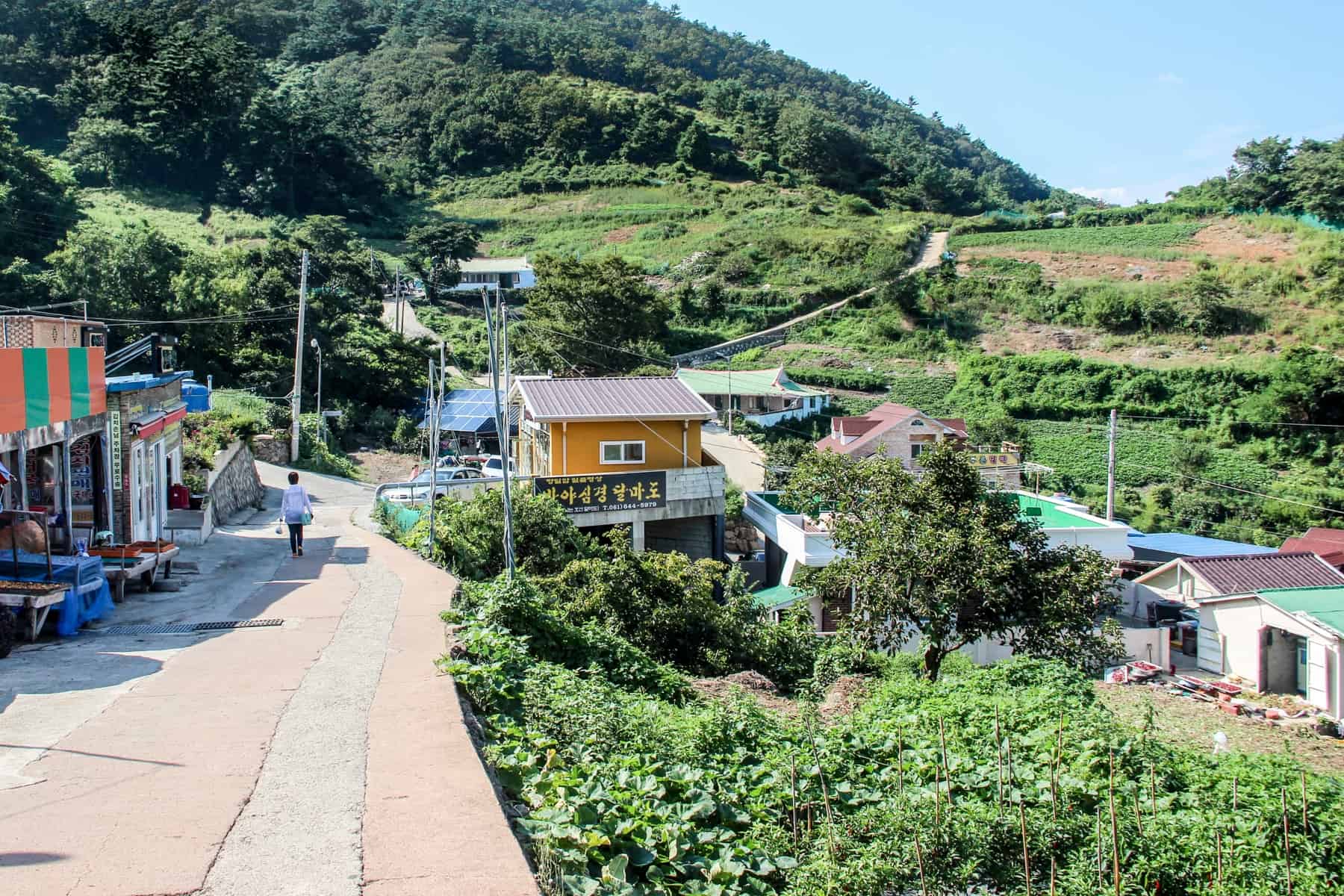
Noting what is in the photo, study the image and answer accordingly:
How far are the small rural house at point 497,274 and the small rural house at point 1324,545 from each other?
4337 cm

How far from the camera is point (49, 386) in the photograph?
1041cm

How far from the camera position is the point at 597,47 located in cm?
11888

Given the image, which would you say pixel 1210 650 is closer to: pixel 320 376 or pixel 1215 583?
pixel 1215 583

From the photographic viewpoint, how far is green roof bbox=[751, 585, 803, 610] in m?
18.3

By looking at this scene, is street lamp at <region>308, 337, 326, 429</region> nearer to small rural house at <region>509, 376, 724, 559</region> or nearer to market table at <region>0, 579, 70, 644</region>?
small rural house at <region>509, 376, 724, 559</region>

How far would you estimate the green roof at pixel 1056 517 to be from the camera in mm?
18906

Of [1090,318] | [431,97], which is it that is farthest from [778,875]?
[431,97]

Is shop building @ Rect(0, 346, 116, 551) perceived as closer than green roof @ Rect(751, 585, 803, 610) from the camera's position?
Yes

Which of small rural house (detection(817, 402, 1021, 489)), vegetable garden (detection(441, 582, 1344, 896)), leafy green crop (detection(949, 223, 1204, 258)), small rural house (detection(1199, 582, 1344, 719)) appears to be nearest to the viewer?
vegetable garden (detection(441, 582, 1344, 896))

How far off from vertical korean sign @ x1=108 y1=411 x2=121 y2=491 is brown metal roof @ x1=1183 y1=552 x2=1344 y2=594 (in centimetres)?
1891

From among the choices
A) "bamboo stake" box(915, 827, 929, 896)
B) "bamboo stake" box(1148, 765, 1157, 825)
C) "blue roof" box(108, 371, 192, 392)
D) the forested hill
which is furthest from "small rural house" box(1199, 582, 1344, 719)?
the forested hill

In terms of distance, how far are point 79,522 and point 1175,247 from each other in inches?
2891

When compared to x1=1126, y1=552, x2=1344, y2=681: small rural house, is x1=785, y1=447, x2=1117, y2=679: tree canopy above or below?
above

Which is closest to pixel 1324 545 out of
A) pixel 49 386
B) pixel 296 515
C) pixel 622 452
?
pixel 622 452
